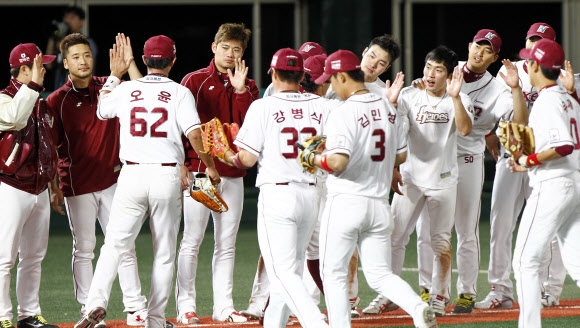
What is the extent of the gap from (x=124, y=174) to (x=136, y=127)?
1.11 feet

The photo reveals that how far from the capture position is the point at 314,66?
6.66 metres

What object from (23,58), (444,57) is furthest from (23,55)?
(444,57)

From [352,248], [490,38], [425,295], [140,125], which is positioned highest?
[490,38]

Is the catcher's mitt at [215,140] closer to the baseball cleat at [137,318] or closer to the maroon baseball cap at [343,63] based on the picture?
the maroon baseball cap at [343,63]

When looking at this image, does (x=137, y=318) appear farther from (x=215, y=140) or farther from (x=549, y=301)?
(x=549, y=301)

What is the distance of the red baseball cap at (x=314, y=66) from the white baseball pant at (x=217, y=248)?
105 centimetres

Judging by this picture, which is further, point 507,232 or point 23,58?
point 507,232

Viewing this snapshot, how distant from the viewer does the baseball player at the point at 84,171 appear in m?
6.85

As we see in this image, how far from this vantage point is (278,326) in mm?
5836

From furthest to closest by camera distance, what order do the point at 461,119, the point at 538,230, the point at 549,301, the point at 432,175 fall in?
the point at 549,301 < the point at 432,175 < the point at 461,119 < the point at 538,230

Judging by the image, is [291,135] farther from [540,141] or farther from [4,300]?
[4,300]

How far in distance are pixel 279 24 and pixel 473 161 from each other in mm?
9182

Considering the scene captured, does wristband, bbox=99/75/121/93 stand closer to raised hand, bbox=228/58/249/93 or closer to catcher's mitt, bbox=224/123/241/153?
raised hand, bbox=228/58/249/93

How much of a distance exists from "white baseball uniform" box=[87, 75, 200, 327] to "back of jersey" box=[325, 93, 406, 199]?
117 centimetres
